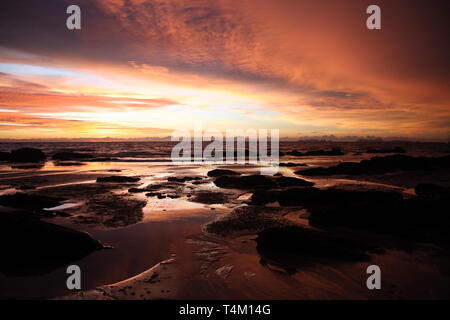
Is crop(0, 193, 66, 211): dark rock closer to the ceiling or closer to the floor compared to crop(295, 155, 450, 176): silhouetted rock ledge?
closer to the floor

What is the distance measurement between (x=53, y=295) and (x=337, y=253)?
7.12 m

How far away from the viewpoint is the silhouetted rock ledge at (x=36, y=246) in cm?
649

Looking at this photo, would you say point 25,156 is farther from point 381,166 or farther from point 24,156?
point 381,166

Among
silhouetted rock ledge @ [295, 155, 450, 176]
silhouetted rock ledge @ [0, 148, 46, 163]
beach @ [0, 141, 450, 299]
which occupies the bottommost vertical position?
beach @ [0, 141, 450, 299]

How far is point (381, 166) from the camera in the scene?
2888 centimetres

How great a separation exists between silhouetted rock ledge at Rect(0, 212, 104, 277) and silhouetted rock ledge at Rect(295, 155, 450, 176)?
2276cm

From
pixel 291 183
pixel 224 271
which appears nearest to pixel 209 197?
pixel 291 183

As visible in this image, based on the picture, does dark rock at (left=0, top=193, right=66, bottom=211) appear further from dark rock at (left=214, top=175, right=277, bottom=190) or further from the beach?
dark rock at (left=214, top=175, right=277, bottom=190)

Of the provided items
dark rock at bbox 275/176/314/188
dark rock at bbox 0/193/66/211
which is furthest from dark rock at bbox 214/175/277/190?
dark rock at bbox 0/193/66/211

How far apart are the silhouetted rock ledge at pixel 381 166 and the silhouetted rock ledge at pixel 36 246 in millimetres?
22758

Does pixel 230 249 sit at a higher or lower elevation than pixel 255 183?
lower

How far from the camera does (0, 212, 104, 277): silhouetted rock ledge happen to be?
649 centimetres

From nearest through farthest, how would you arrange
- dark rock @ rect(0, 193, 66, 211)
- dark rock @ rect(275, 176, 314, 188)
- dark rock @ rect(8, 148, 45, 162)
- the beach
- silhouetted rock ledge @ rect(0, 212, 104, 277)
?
the beach
silhouetted rock ledge @ rect(0, 212, 104, 277)
dark rock @ rect(0, 193, 66, 211)
dark rock @ rect(275, 176, 314, 188)
dark rock @ rect(8, 148, 45, 162)

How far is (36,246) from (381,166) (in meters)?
32.0
